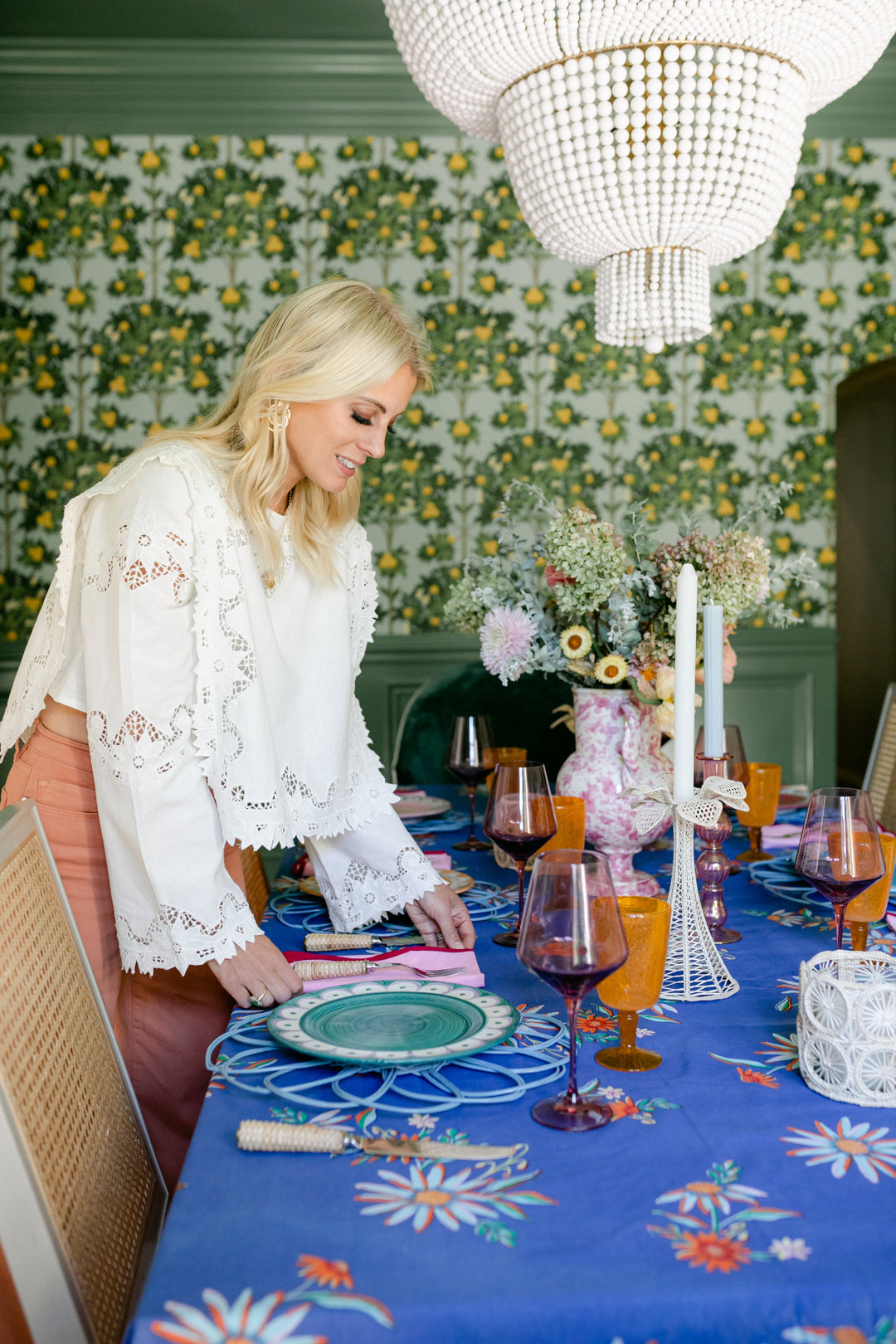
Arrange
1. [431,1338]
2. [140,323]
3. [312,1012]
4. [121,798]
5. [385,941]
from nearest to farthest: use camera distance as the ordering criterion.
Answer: [431,1338] → [312,1012] → [121,798] → [385,941] → [140,323]

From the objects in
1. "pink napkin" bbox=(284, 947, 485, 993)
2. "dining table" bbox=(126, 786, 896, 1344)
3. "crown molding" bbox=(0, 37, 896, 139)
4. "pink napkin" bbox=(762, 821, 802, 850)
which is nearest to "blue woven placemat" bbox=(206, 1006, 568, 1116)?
"dining table" bbox=(126, 786, 896, 1344)

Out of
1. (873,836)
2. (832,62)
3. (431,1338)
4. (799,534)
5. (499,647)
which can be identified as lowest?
(431,1338)

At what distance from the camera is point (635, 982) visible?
961mm

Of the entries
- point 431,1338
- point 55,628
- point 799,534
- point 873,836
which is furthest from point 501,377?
point 431,1338

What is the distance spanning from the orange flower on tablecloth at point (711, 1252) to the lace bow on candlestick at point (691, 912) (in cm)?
44

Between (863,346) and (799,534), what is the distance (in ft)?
2.22

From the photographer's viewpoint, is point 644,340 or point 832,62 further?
point 644,340

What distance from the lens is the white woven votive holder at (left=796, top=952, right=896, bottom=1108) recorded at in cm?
88

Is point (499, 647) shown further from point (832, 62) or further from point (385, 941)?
point (832, 62)

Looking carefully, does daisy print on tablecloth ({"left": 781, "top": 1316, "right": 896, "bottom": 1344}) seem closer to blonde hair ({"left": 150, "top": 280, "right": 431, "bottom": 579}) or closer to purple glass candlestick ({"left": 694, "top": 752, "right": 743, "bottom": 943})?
purple glass candlestick ({"left": 694, "top": 752, "right": 743, "bottom": 943})

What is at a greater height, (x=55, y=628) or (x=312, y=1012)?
(x=55, y=628)

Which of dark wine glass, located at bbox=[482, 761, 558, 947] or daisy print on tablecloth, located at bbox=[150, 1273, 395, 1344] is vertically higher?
dark wine glass, located at bbox=[482, 761, 558, 947]

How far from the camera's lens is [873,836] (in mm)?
1105

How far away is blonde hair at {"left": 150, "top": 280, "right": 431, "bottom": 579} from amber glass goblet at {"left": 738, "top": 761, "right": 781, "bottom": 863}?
77cm
